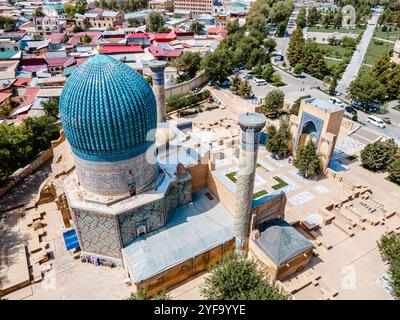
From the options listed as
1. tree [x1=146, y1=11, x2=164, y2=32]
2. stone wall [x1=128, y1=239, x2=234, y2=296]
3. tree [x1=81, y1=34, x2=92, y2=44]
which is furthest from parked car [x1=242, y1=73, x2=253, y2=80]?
stone wall [x1=128, y1=239, x2=234, y2=296]

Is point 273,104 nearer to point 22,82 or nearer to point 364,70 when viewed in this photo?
point 364,70

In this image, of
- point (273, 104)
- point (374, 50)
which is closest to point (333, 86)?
point (273, 104)

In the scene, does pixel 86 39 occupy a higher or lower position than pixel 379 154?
higher

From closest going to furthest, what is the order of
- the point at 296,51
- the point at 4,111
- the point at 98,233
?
1. the point at 98,233
2. the point at 4,111
3. the point at 296,51

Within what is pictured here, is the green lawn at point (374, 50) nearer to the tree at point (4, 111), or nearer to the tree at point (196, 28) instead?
the tree at point (196, 28)

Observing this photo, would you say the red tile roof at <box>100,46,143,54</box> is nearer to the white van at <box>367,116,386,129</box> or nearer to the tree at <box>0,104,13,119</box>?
the tree at <box>0,104,13,119</box>

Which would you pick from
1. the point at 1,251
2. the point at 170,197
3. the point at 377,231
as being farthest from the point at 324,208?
the point at 1,251

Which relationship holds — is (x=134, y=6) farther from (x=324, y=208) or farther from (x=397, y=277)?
(x=397, y=277)
